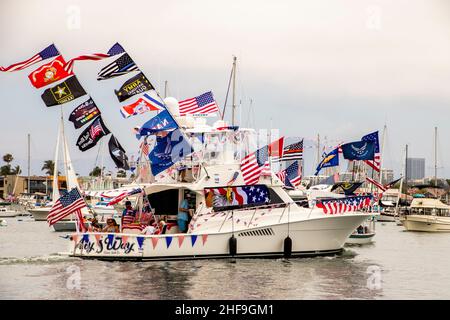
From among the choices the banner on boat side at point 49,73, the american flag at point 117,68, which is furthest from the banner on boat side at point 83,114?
the banner on boat side at point 49,73

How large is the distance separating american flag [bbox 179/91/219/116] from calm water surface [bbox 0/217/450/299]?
25.4 feet

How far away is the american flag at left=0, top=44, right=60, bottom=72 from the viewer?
2927 cm

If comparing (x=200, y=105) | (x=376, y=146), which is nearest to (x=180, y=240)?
(x=200, y=105)

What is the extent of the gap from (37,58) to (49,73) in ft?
2.23

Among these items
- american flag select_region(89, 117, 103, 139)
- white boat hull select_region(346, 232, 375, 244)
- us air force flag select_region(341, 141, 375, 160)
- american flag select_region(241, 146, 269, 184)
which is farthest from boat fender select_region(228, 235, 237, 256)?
white boat hull select_region(346, 232, 375, 244)

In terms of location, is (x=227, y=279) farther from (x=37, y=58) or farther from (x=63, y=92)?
(x=37, y=58)

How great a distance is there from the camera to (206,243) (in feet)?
100

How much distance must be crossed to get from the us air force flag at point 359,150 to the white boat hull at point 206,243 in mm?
7450

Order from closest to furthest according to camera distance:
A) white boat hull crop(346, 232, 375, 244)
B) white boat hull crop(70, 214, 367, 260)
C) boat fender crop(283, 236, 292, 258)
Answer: white boat hull crop(70, 214, 367, 260) → boat fender crop(283, 236, 292, 258) → white boat hull crop(346, 232, 375, 244)

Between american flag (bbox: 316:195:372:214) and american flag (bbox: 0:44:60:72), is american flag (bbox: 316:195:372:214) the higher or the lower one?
the lower one

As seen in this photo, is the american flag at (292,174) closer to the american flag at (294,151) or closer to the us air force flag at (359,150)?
the american flag at (294,151)

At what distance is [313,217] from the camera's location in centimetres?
3177

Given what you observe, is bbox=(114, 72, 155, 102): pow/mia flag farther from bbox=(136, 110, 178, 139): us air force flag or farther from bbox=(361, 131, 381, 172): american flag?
bbox=(361, 131, 381, 172): american flag
